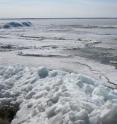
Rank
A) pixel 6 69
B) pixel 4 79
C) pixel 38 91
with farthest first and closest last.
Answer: pixel 6 69 → pixel 4 79 → pixel 38 91

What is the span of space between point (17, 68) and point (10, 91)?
5.43 ft

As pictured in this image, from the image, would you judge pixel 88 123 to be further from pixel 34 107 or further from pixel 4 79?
pixel 4 79

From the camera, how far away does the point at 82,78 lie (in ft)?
22.2

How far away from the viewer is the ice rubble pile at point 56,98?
15.5 feet

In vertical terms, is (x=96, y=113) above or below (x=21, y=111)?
above

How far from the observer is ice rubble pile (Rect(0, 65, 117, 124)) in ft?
15.5

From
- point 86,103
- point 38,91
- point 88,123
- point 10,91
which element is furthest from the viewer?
point 10,91

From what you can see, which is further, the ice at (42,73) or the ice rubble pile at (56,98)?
the ice at (42,73)

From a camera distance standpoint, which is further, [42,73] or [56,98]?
[42,73]

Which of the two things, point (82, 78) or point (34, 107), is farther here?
point (82, 78)

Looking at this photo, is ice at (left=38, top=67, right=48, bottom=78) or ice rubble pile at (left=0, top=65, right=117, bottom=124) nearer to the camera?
ice rubble pile at (left=0, top=65, right=117, bottom=124)

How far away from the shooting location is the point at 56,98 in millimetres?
5637

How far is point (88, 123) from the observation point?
4570 millimetres

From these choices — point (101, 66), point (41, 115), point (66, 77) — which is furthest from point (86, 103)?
point (101, 66)
